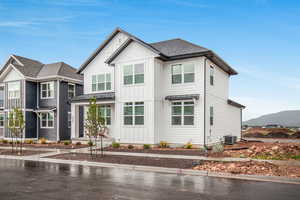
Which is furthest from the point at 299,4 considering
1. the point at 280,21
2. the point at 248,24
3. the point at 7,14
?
the point at 7,14

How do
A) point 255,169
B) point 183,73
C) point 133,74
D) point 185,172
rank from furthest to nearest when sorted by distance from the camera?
point 133,74 < point 183,73 < point 185,172 < point 255,169

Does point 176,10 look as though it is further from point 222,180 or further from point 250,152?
point 222,180

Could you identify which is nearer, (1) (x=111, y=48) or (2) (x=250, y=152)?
(2) (x=250, y=152)

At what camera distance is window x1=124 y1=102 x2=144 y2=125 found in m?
19.1

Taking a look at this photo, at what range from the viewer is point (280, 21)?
71.1ft

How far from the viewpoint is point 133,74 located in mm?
19500

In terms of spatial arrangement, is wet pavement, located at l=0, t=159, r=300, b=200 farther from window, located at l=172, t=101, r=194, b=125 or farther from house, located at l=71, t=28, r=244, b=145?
window, located at l=172, t=101, r=194, b=125

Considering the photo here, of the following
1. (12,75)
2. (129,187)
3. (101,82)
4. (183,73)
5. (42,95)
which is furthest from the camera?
(12,75)

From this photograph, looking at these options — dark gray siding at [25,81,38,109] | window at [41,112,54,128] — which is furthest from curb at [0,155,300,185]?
dark gray siding at [25,81,38,109]

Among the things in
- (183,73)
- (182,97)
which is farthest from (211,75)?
(182,97)

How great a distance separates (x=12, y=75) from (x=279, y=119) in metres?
106

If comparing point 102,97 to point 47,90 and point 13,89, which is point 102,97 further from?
point 13,89

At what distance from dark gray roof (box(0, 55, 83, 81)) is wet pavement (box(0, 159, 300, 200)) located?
61.8ft

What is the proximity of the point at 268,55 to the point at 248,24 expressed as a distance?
7.24 metres
